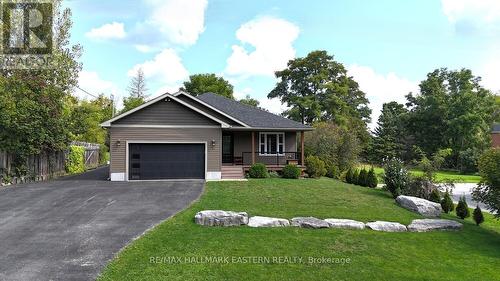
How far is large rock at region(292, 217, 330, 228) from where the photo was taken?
10484 mm

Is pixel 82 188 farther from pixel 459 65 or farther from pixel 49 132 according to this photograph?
pixel 459 65

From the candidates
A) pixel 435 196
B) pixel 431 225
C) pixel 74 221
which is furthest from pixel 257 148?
pixel 74 221

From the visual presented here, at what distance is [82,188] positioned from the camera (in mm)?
16125

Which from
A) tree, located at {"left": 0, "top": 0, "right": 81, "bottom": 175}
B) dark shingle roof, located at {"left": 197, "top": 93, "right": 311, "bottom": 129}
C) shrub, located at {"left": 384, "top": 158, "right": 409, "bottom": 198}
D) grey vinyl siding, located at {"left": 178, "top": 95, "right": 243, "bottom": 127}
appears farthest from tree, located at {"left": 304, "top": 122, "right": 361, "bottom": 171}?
tree, located at {"left": 0, "top": 0, "right": 81, "bottom": 175}

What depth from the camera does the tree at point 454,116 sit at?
4662 centimetres

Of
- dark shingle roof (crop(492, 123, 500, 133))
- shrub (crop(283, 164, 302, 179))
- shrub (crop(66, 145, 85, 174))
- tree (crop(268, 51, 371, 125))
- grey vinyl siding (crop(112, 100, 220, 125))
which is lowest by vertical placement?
shrub (crop(283, 164, 302, 179))

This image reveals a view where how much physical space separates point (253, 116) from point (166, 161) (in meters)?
7.53

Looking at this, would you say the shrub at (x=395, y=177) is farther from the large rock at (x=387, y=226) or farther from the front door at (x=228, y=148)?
the front door at (x=228, y=148)

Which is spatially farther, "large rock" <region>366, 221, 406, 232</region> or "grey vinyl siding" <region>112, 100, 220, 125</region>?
"grey vinyl siding" <region>112, 100, 220, 125</region>

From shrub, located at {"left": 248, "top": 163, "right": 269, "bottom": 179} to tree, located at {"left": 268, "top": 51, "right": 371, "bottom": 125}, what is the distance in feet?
82.2

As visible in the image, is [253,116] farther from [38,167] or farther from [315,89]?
[315,89]

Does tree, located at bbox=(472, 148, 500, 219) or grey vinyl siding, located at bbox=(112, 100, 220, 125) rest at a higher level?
grey vinyl siding, located at bbox=(112, 100, 220, 125)

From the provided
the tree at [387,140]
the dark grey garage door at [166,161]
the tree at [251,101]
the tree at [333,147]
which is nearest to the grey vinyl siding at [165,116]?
the dark grey garage door at [166,161]

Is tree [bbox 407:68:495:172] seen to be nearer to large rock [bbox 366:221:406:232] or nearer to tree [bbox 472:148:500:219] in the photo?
tree [bbox 472:148:500:219]
